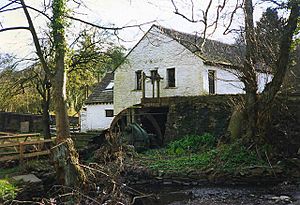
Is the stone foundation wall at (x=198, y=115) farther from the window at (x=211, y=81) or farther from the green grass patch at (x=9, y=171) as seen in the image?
→ the green grass patch at (x=9, y=171)

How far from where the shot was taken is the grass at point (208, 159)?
1067 centimetres

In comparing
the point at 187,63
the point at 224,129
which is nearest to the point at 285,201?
the point at 224,129

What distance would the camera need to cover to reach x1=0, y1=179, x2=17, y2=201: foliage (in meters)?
7.68

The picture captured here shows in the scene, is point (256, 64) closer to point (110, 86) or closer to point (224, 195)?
point (224, 195)

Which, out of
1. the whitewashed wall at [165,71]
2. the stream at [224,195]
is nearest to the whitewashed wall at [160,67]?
the whitewashed wall at [165,71]

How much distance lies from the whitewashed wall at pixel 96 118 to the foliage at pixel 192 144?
30.6ft

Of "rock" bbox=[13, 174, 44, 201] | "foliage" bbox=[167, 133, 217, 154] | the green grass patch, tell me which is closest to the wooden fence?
the green grass patch

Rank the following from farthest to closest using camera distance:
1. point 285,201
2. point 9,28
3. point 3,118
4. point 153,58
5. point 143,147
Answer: point 3,118 < point 153,58 < point 143,147 < point 9,28 < point 285,201

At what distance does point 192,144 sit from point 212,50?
6.91 metres

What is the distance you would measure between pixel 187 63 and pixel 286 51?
8766 millimetres

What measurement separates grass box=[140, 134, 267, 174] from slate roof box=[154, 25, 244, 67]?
2.98 m

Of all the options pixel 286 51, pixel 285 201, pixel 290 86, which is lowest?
pixel 285 201

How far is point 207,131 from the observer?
49.6 feet

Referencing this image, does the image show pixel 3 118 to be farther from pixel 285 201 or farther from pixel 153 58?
pixel 285 201
